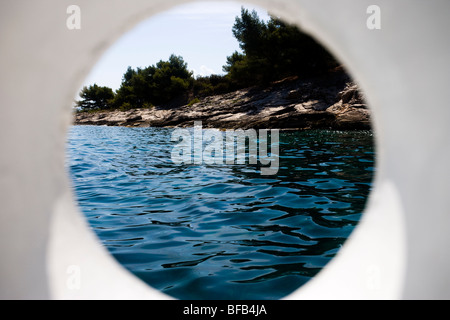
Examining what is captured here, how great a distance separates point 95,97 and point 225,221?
46.2m

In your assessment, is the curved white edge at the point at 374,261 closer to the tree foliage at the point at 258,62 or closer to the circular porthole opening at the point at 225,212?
the circular porthole opening at the point at 225,212

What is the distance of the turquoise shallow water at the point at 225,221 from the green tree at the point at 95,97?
4138 cm

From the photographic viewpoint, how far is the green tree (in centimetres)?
4369

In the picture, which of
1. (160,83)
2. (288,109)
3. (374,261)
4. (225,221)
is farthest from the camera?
A: (160,83)

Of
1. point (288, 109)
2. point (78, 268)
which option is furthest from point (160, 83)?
point (78, 268)

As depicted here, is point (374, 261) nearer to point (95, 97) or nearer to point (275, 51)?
point (275, 51)

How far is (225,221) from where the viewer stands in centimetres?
326

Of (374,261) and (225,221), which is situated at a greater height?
(374,261)

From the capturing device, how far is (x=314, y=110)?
16.2 meters

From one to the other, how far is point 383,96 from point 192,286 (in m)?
1.59

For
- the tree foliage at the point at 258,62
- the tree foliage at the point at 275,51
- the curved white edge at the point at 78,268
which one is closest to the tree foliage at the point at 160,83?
the tree foliage at the point at 258,62

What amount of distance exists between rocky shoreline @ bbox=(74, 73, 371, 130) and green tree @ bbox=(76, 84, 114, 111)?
22.2m

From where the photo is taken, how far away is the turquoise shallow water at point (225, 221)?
2141 millimetres
